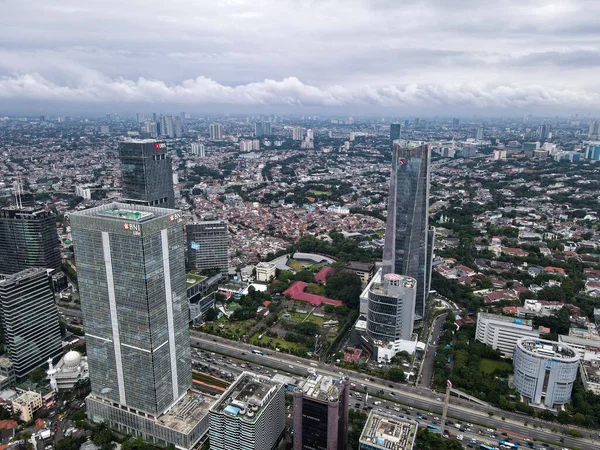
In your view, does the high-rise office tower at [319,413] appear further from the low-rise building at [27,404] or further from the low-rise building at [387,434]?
the low-rise building at [27,404]

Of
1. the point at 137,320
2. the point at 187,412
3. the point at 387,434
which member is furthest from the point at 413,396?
the point at 137,320

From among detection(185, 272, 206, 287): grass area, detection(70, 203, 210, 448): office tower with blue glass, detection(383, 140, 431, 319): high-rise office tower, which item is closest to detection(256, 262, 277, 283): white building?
detection(185, 272, 206, 287): grass area

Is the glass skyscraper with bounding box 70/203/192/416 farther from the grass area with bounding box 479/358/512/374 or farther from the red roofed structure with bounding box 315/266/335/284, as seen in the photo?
the red roofed structure with bounding box 315/266/335/284

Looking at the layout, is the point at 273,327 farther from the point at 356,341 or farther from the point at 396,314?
the point at 396,314

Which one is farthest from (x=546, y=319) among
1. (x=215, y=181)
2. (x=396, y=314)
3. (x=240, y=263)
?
(x=215, y=181)

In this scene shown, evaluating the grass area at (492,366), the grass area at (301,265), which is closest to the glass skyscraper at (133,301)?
Answer: the grass area at (492,366)
